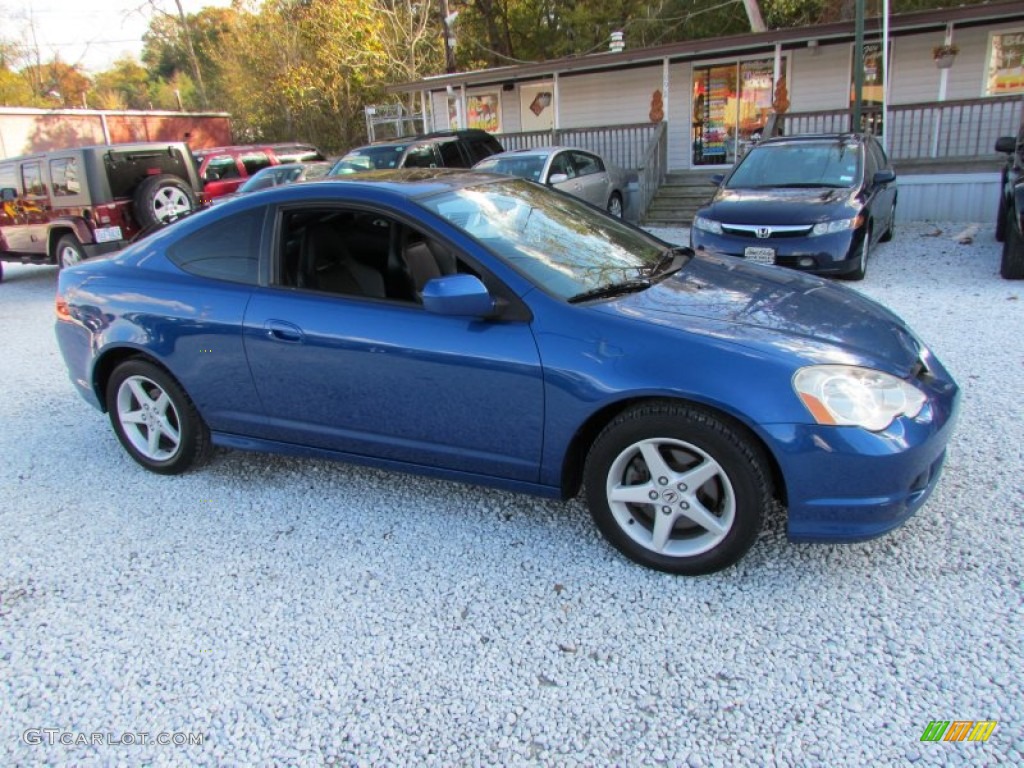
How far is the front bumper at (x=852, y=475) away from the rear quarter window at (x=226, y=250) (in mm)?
2468

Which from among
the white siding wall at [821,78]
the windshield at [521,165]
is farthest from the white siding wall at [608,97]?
the windshield at [521,165]

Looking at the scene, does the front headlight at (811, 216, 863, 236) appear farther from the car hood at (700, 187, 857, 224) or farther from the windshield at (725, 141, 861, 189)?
the windshield at (725, 141, 861, 189)

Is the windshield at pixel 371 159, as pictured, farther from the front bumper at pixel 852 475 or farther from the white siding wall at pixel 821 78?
the front bumper at pixel 852 475

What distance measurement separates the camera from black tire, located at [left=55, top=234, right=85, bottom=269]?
9.46m

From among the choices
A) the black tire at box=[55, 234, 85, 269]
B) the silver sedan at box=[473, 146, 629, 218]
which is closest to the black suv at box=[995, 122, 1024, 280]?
the silver sedan at box=[473, 146, 629, 218]

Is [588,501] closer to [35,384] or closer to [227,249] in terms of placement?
[227,249]

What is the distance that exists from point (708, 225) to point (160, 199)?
7.27 metres

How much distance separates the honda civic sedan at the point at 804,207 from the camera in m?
7.20

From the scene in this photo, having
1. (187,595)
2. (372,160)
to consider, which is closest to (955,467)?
(187,595)

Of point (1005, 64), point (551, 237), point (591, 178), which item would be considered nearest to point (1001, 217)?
point (591, 178)

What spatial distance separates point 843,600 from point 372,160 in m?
10.6

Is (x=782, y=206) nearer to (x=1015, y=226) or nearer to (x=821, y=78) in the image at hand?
(x=1015, y=226)

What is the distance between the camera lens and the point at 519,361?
274 cm

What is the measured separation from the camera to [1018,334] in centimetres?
548
